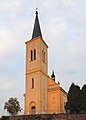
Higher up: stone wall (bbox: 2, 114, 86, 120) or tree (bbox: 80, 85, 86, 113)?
tree (bbox: 80, 85, 86, 113)

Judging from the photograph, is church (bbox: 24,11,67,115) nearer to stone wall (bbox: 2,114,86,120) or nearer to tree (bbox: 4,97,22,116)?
tree (bbox: 4,97,22,116)

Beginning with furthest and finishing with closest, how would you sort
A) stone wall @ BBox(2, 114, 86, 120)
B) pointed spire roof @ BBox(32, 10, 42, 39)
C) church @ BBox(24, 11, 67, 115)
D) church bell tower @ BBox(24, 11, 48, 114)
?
pointed spire roof @ BBox(32, 10, 42, 39)
church @ BBox(24, 11, 67, 115)
church bell tower @ BBox(24, 11, 48, 114)
stone wall @ BBox(2, 114, 86, 120)

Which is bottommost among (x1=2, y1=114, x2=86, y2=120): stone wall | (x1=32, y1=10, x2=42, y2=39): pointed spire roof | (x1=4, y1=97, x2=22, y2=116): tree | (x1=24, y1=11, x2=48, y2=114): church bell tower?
(x1=2, y1=114, x2=86, y2=120): stone wall

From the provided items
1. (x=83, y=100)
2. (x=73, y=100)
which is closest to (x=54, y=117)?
(x=73, y=100)

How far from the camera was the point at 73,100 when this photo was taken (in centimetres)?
4131

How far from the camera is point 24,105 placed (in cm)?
4916

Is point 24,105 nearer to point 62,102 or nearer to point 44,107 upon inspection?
point 44,107

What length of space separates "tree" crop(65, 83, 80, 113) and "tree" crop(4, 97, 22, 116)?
423 inches

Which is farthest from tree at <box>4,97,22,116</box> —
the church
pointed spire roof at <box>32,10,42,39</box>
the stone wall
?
pointed spire roof at <box>32,10,42,39</box>

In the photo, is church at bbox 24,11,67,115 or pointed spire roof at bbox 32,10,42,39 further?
pointed spire roof at bbox 32,10,42,39

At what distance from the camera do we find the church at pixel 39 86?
48.2 meters

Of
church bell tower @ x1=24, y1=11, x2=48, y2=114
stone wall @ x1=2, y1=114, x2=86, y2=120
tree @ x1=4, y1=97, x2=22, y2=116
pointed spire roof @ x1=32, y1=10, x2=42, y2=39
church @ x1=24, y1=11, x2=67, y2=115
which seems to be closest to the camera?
stone wall @ x1=2, y1=114, x2=86, y2=120

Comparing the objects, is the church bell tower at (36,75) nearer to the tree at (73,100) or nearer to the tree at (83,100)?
the tree at (73,100)

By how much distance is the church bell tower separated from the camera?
47906 millimetres
